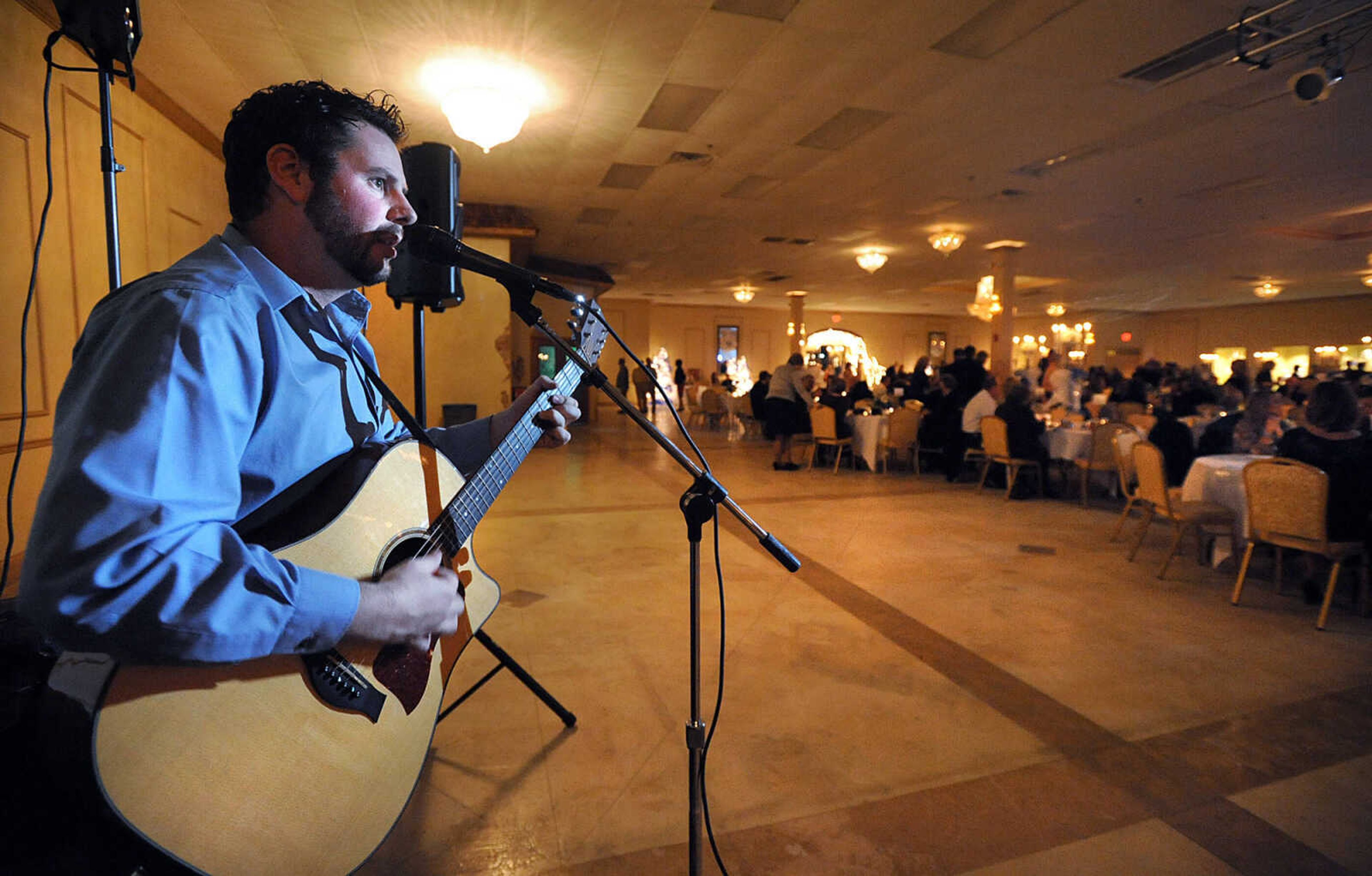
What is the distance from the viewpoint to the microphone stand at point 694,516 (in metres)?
1.24

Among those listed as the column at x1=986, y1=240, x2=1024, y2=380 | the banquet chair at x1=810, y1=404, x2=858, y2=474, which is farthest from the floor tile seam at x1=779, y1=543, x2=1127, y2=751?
the column at x1=986, y1=240, x2=1024, y2=380

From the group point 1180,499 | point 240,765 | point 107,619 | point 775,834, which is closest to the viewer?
point 107,619

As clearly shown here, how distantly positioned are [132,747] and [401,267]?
1.60 m

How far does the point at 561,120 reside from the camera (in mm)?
5168

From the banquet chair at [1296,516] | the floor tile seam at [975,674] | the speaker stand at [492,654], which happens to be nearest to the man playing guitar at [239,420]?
the speaker stand at [492,654]

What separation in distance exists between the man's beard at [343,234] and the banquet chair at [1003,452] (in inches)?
237

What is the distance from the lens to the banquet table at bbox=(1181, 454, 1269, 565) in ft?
12.4

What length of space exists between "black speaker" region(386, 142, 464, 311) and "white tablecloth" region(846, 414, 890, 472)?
19.3 feet

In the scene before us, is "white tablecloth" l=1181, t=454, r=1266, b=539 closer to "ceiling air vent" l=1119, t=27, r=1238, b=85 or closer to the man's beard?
"ceiling air vent" l=1119, t=27, r=1238, b=85

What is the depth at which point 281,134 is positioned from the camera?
1.01m

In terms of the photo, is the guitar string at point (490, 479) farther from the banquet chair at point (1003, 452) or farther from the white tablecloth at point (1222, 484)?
the banquet chair at point (1003, 452)

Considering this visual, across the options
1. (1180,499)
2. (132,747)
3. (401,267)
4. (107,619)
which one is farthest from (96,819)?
(1180,499)

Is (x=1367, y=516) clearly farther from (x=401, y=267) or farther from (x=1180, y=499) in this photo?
(x=401, y=267)

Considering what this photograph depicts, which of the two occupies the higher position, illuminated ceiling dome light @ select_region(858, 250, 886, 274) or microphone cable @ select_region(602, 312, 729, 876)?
illuminated ceiling dome light @ select_region(858, 250, 886, 274)
